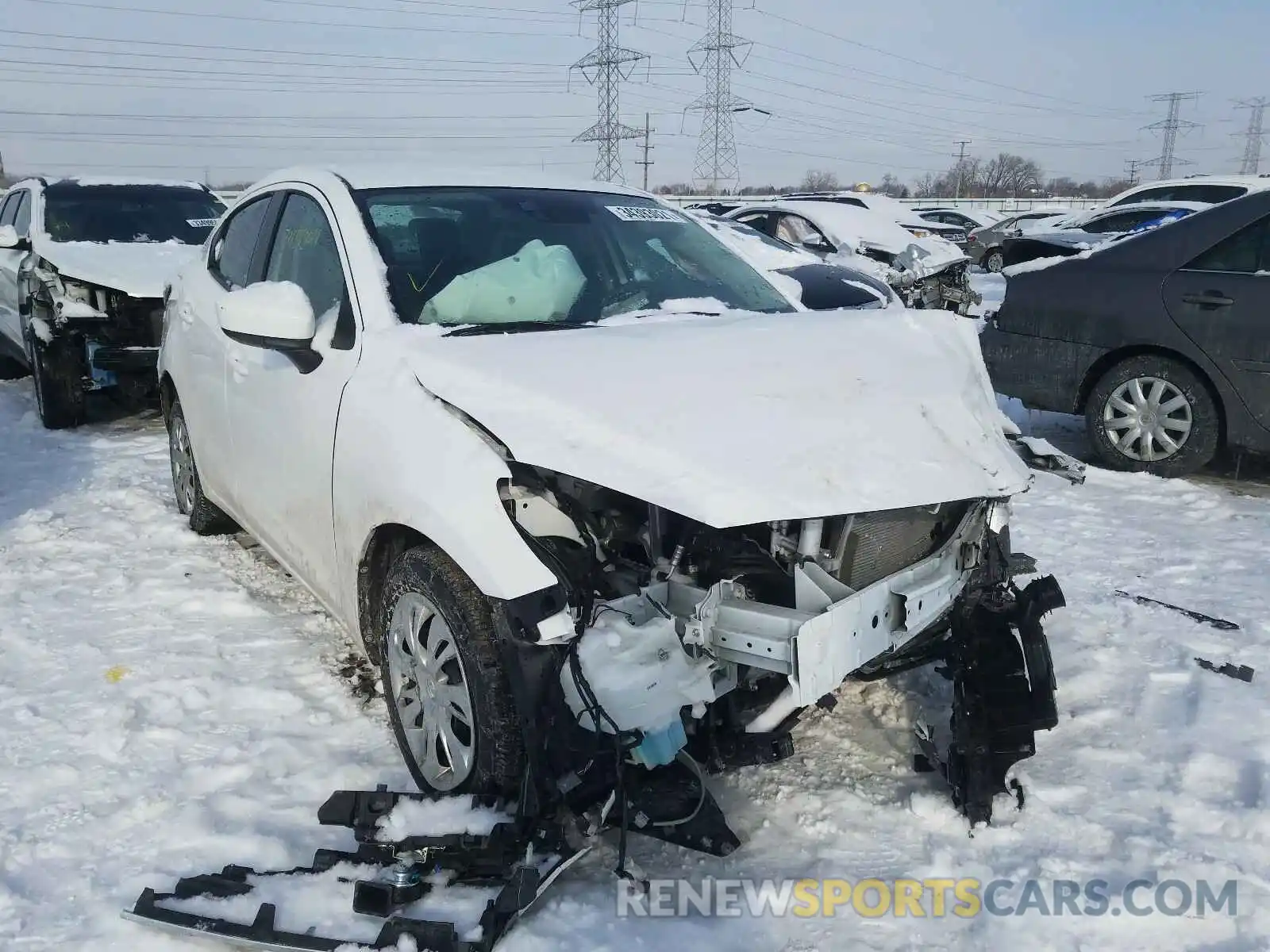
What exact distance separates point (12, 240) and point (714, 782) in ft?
22.0

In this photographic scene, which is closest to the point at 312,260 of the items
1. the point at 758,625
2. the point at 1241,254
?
the point at 758,625

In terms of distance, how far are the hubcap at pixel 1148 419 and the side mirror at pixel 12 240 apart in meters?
7.47

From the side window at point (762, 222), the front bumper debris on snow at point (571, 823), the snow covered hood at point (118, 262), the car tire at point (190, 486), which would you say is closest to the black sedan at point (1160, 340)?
the front bumper debris on snow at point (571, 823)

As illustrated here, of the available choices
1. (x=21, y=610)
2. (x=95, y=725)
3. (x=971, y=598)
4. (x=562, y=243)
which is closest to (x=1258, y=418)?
(x=971, y=598)

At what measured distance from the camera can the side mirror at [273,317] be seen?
2.97m

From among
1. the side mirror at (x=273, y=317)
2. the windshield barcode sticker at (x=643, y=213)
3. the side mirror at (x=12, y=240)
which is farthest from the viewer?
the side mirror at (x=12, y=240)

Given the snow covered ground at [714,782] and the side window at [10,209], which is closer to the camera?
the snow covered ground at [714,782]

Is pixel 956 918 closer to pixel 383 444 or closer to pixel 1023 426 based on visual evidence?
pixel 383 444

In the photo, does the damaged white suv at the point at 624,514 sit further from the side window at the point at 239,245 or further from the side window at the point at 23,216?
the side window at the point at 23,216

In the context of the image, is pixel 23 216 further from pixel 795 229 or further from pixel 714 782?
pixel 795 229

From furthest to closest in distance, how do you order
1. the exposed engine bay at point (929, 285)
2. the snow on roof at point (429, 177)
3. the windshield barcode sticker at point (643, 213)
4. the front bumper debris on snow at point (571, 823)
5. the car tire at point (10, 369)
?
1. the exposed engine bay at point (929, 285)
2. the car tire at point (10, 369)
3. the windshield barcode sticker at point (643, 213)
4. the snow on roof at point (429, 177)
5. the front bumper debris on snow at point (571, 823)

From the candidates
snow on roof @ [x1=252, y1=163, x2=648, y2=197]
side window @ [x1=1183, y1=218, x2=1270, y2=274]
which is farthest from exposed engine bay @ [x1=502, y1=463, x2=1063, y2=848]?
side window @ [x1=1183, y1=218, x2=1270, y2=274]

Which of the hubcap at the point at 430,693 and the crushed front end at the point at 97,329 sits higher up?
the crushed front end at the point at 97,329

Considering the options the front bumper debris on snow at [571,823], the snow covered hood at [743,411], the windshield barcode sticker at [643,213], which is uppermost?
the windshield barcode sticker at [643,213]
